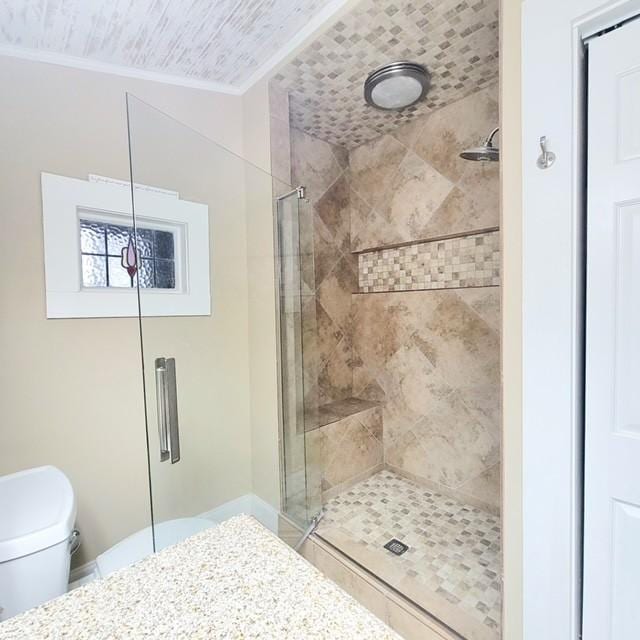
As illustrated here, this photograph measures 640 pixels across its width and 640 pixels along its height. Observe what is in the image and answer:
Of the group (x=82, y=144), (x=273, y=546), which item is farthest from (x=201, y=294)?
(x=273, y=546)

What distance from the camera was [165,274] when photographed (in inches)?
62.6

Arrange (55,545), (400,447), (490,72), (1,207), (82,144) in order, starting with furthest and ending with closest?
(400,447) < (490,72) < (82,144) < (1,207) < (55,545)

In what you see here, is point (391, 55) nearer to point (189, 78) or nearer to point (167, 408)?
point (189, 78)

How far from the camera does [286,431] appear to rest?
1.95 m

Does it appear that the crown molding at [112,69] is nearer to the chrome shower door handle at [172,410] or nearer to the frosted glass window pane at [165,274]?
the frosted glass window pane at [165,274]

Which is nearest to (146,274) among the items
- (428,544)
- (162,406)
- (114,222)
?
(114,222)

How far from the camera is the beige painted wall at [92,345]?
1.45 m

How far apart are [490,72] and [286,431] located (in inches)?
84.0

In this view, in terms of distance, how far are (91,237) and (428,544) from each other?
2.14m

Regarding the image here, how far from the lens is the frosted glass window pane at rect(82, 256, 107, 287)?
5.28 ft
